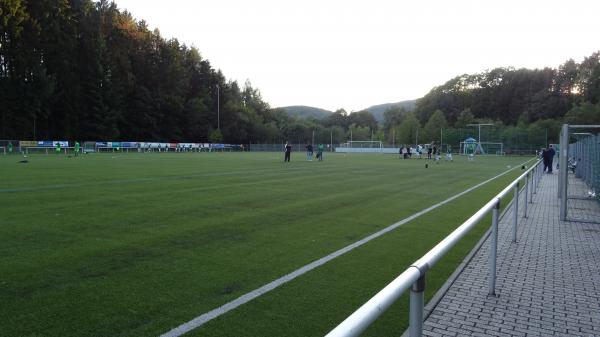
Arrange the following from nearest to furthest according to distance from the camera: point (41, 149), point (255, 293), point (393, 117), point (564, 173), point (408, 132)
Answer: point (255, 293) → point (564, 173) → point (41, 149) → point (408, 132) → point (393, 117)

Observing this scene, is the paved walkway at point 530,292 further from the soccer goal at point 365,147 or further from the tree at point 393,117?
the tree at point 393,117

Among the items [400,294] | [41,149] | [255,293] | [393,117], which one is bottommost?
[255,293]

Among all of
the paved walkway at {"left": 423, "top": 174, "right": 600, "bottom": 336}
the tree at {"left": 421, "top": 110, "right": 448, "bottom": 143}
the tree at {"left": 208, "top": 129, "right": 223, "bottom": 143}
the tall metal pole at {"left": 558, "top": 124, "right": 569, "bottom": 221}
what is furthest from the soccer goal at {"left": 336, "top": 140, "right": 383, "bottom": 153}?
the paved walkway at {"left": 423, "top": 174, "right": 600, "bottom": 336}

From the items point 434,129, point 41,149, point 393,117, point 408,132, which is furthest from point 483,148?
point 393,117

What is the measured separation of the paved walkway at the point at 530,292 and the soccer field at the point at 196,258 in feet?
1.26

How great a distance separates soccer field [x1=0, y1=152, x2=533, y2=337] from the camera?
4.02 meters

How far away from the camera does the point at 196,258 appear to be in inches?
239

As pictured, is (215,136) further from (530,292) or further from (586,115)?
(530,292)

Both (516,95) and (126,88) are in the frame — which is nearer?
(126,88)

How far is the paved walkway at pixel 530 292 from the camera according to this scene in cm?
426

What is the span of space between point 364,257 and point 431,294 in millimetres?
1495

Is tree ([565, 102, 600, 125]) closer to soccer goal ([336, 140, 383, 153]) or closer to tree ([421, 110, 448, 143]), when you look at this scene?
tree ([421, 110, 448, 143])

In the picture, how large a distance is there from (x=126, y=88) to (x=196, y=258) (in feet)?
240

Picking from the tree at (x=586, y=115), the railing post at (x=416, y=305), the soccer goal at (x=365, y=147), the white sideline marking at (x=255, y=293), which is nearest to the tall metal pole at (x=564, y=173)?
the white sideline marking at (x=255, y=293)
